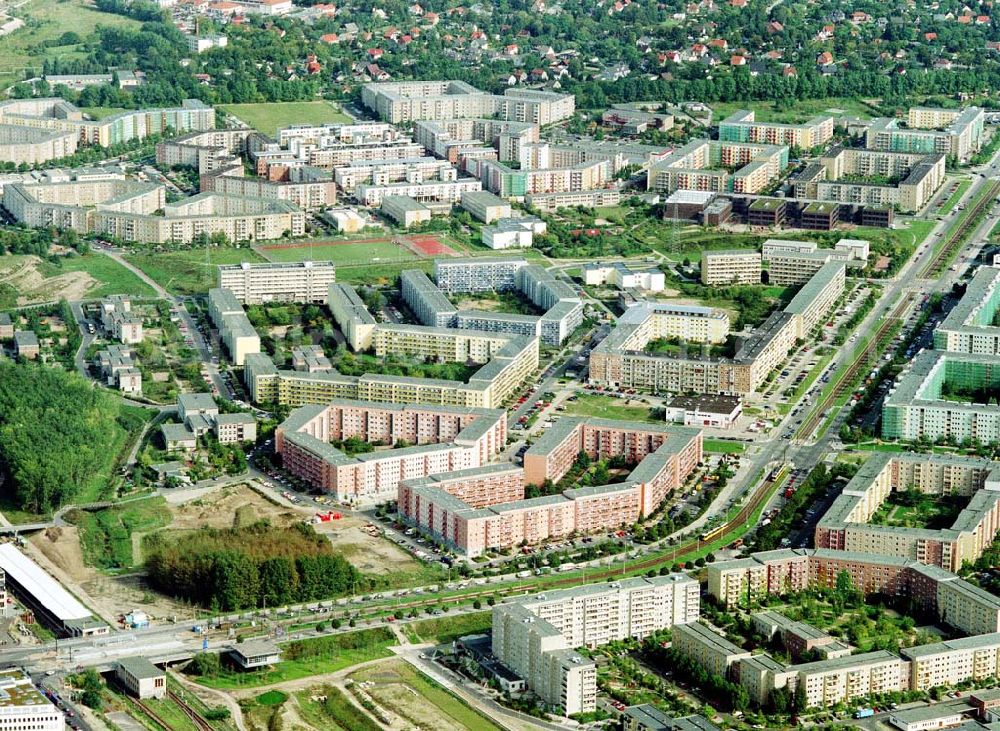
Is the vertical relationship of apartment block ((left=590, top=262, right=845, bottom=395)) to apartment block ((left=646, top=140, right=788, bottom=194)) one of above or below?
below

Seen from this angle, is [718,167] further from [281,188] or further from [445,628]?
[445,628]

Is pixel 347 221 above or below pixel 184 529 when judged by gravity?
above

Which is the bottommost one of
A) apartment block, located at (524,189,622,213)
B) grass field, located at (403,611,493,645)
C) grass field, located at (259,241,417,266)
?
grass field, located at (403,611,493,645)

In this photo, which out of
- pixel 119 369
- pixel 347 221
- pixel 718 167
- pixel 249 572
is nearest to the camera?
pixel 249 572

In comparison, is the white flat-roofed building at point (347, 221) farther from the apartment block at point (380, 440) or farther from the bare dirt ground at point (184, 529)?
the bare dirt ground at point (184, 529)

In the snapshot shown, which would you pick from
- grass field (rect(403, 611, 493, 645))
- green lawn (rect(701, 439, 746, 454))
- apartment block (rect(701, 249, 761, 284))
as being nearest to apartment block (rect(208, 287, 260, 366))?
green lawn (rect(701, 439, 746, 454))

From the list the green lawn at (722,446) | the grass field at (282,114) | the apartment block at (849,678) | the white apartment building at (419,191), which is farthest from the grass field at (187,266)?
the apartment block at (849,678)

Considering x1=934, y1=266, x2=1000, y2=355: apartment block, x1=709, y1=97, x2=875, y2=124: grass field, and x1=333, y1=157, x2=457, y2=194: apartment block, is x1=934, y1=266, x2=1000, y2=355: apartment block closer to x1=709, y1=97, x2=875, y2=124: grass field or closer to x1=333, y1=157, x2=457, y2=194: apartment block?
x1=333, y1=157, x2=457, y2=194: apartment block

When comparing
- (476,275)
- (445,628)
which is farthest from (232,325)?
(445,628)

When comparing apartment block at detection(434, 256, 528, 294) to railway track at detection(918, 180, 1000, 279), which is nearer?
apartment block at detection(434, 256, 528, 294)
